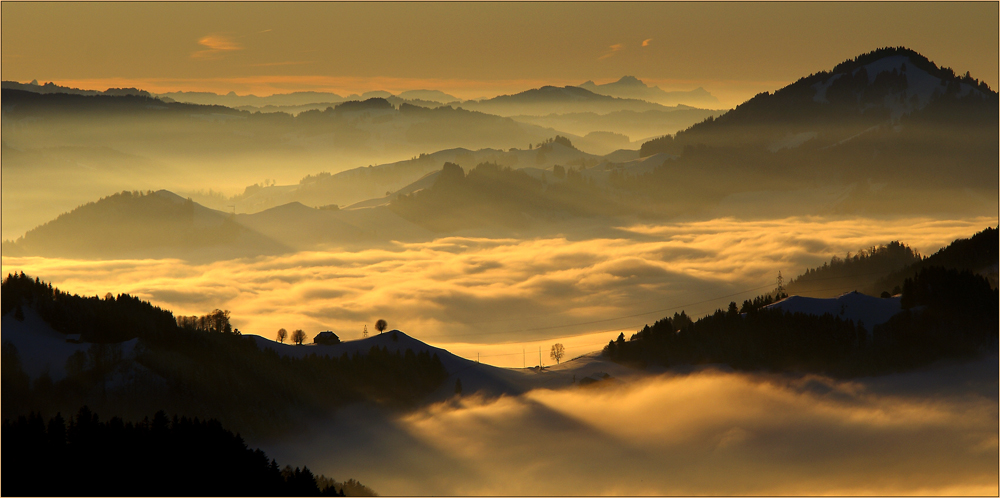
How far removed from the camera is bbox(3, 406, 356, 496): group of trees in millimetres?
148375

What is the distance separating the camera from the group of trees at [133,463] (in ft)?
487

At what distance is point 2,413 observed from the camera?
19612 cm

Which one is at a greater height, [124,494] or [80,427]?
[80,427]

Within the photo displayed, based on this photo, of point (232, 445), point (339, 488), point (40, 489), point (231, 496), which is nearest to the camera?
point (40, 489)

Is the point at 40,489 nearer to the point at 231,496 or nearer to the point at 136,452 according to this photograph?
the point at 136,452

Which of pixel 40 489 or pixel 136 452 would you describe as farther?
pixel 136 452

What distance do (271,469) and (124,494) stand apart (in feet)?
83.6

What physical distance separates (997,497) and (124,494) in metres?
171

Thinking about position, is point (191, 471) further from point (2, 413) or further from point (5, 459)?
point (2, 413)

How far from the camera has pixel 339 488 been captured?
194 meters

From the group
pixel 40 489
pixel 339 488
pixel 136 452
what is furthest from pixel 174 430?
pixel 339 488

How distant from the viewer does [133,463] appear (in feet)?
505

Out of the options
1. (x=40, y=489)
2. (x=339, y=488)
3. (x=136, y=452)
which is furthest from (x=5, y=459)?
(x=339, y=488)

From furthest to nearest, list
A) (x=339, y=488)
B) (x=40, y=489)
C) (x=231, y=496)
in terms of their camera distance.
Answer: (x=339, y=488) → (x=231, y=496) → (x=40, y=489)
